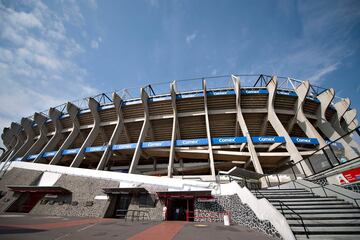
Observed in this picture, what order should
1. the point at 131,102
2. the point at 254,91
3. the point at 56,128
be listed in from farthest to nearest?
the point at 56,128 < the point at 131,102 < the point at 254,91

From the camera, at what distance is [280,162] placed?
768 inches

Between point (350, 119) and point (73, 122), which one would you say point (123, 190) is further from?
point (350, 119)

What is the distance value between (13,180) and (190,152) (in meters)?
20.8

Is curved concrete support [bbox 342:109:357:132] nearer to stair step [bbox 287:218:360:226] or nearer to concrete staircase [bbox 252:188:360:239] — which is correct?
concrete staircase [bbox 252:188:360:239]

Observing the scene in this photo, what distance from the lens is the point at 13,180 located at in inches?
667

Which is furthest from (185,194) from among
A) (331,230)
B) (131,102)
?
(131,102)

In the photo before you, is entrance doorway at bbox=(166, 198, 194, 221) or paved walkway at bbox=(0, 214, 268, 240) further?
entrance doorway at bbox=(166, 198, 194, 221)

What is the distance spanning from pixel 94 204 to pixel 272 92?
2292 cm

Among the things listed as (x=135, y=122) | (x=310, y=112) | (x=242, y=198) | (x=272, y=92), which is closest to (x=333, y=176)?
(x=242, y=198)

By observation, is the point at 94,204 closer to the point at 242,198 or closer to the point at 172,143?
the point at 172,143

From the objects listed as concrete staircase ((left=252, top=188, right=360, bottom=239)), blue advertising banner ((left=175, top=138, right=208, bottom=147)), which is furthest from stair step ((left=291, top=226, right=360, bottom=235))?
blue advertising banner ((left=175, top=138, right=208, bottom=147))

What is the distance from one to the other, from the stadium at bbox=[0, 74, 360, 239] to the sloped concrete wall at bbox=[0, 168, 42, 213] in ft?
0.40

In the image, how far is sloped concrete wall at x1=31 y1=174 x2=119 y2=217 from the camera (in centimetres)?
1302

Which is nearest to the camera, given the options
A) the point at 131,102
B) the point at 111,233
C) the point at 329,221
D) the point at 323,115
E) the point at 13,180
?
the point at 329,221
